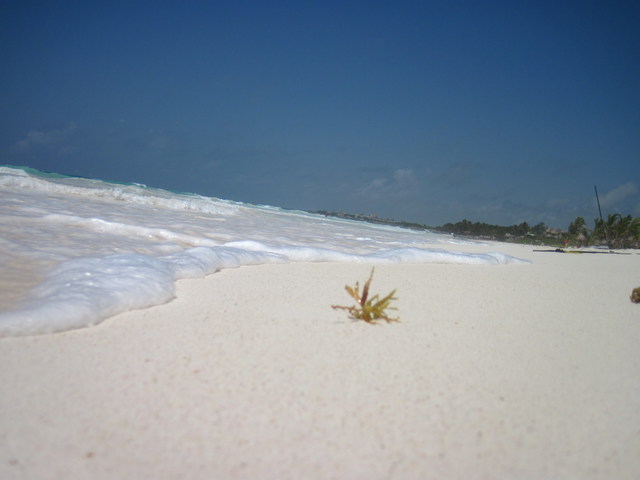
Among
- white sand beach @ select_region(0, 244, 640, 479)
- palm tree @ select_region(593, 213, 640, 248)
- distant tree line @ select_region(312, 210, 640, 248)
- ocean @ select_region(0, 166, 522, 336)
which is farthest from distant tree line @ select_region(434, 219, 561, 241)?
white sand beach @ select_region(0, 244, 640, 479)

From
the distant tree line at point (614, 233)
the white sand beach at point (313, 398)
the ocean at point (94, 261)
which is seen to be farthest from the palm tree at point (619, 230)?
the white sand beach at point (313, 398)

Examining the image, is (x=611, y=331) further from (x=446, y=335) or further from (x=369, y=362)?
(x=369, y=362)

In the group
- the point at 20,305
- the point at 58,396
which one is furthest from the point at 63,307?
the point at 58,396

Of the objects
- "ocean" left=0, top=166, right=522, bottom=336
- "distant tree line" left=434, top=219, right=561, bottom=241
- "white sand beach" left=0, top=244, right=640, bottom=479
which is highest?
"distant tree line" left=434, top=219, right=561, bottom=241

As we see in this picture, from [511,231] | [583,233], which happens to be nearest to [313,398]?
[511,231]

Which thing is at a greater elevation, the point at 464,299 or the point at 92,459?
the point at 464,299

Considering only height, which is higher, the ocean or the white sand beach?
the ocean

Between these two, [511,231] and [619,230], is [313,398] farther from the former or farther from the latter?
[619,230]

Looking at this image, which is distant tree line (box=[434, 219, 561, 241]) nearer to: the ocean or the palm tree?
the palm tree
